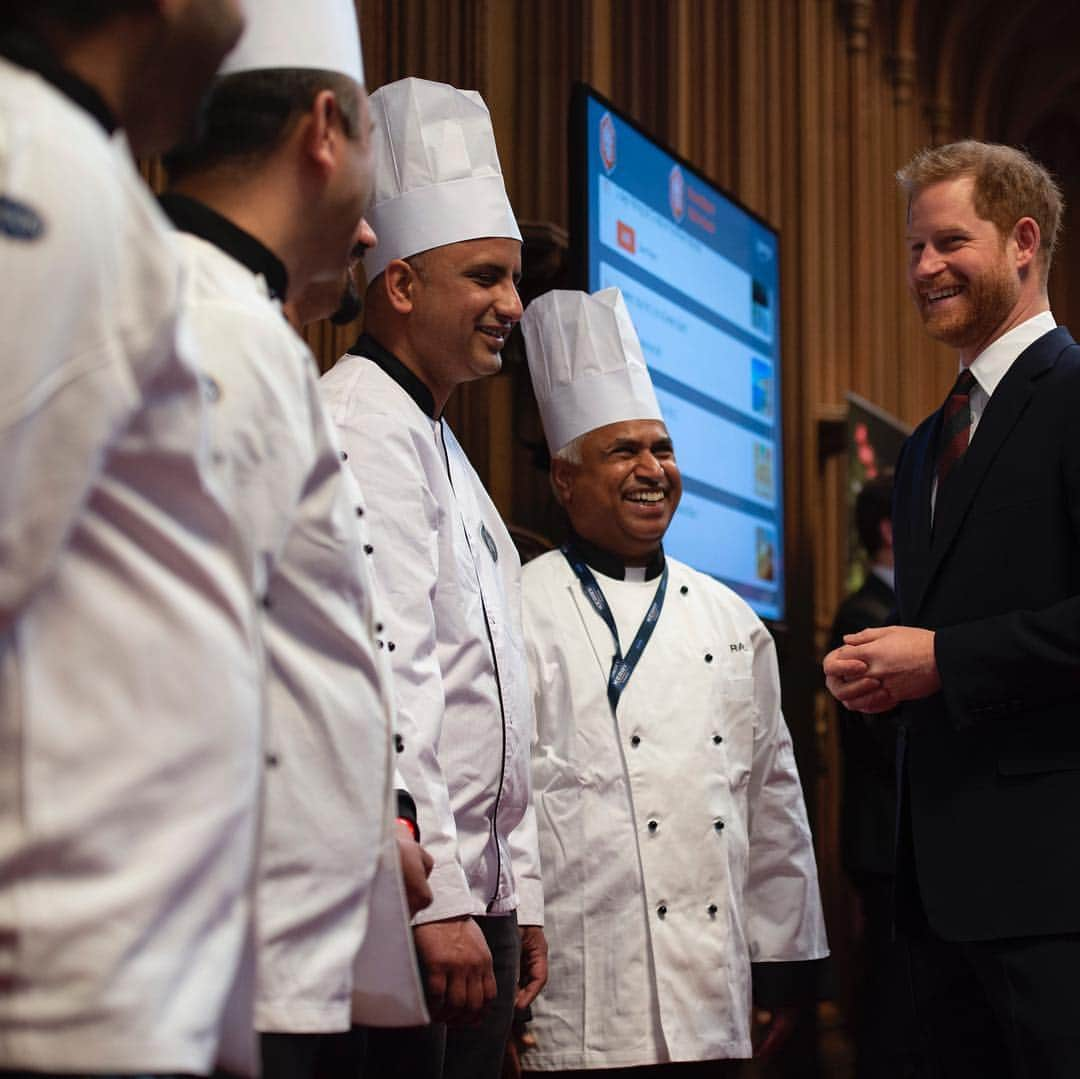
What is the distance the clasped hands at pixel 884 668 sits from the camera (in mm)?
2297

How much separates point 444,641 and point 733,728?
1085 millimetres

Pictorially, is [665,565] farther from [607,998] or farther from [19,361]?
[19,361]

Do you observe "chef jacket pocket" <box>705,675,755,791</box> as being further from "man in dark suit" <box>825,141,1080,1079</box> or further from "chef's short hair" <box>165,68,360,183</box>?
"chef's short hair" <box>165,68,360,183</box>

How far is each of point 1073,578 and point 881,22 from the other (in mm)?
5342

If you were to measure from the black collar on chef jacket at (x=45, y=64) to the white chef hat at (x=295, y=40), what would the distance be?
0.49 metres

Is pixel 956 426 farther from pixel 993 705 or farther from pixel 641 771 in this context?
pixel 641 771

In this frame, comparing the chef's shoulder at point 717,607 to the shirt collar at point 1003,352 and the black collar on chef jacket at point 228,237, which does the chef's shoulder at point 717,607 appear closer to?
the shirt collar at point 1003,352

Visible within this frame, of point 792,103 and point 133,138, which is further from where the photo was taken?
point 792,103

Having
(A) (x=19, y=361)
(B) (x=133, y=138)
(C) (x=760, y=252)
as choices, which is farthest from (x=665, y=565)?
(A) (x=19, y=361)

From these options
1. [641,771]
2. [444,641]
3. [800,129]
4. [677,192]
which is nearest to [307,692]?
[444,641]

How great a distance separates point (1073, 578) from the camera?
231cm

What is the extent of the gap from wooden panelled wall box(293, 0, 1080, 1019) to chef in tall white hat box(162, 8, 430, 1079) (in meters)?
2.16

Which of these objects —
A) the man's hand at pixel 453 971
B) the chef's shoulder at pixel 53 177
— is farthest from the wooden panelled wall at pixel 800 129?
the chef's shoulder at pixel 53 177

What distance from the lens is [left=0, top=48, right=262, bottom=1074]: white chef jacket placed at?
919mm
